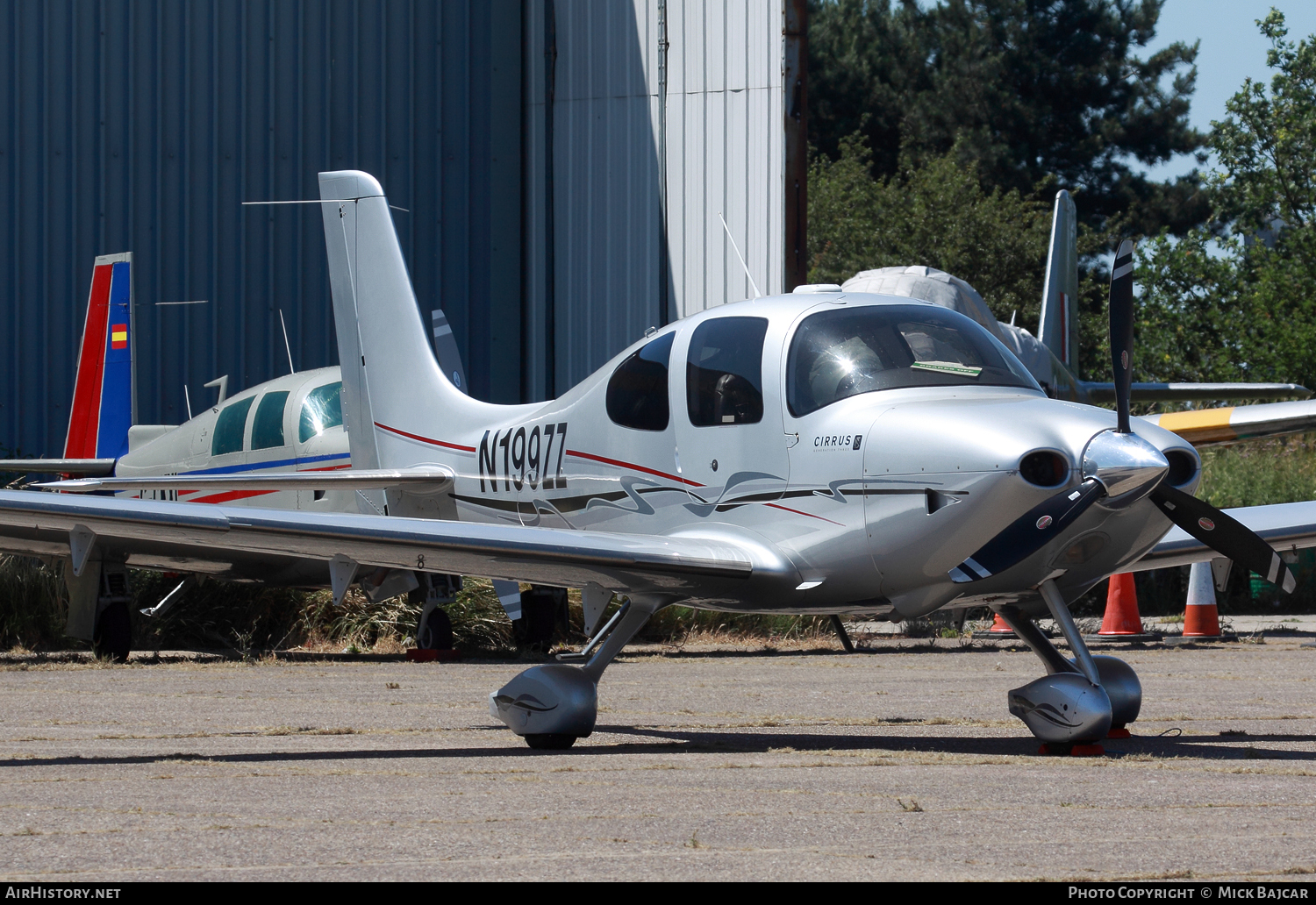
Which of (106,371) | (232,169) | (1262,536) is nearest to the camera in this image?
(1262,536)

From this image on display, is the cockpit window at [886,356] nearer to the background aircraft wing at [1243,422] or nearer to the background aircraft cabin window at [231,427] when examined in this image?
the background aircraft cabin window at [231,427]

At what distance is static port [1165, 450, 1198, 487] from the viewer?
635cm

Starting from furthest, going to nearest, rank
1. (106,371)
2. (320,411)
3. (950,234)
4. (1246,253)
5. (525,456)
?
(950,234), (1246,253), (106,371), (320,411), (525,456)

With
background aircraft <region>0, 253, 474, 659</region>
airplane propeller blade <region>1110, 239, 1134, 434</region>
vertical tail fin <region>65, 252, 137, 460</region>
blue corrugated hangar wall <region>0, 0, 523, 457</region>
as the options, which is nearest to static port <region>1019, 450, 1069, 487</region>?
airplane propeller blade <region>1110, 239, 1134, 434</region>

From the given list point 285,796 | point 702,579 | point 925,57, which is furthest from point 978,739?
point 925,57

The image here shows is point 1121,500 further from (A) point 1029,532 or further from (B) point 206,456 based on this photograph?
(B) point 206,456

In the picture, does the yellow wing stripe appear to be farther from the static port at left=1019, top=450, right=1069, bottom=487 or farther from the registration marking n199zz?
the static port at left=1019, top=450, right=1069, bottom=487

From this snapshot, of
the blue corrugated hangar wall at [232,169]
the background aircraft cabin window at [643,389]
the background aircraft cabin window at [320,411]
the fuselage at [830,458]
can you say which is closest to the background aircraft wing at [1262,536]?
the fuselage at [830,458]

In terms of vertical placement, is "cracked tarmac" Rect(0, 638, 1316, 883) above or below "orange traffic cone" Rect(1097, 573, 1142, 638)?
above

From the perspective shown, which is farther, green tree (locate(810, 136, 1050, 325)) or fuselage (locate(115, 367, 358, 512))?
green tree (locate(810, 136, 1050, 325))

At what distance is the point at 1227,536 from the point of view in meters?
6.57

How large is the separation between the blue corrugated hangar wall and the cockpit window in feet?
36.9

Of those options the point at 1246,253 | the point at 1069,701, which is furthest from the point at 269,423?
the point at 1246,253

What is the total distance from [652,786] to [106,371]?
35.8ft
